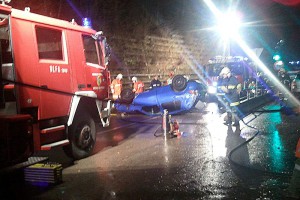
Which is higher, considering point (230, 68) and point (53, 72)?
point (230, 68)

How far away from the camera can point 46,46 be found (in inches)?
233

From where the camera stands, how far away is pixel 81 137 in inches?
251

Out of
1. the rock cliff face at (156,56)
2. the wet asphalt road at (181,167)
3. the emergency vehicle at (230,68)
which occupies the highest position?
the rock cliff face at (156,56)

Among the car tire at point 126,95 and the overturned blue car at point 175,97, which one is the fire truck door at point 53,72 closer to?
the car tire at point 126,95

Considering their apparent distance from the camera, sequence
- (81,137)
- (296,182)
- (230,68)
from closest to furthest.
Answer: (296,182), (81,137), (230,68)

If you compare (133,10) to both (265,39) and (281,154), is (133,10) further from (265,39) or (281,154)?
(265,39)

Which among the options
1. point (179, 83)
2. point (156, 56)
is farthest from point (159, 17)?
point (179, 83)

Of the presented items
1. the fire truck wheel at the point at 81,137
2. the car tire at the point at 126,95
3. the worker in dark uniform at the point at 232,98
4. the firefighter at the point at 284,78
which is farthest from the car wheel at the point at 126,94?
the firefighter at the point at 284,78

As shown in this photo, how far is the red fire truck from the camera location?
15.4 ft

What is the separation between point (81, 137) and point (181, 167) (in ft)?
7.03

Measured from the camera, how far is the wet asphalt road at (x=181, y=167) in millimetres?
4453

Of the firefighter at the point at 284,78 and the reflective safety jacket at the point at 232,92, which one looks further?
the firefighter at the point at 284,78

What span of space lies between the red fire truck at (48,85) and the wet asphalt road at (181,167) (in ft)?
2.12

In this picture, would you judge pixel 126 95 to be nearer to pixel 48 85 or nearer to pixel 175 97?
pixel 175 97
